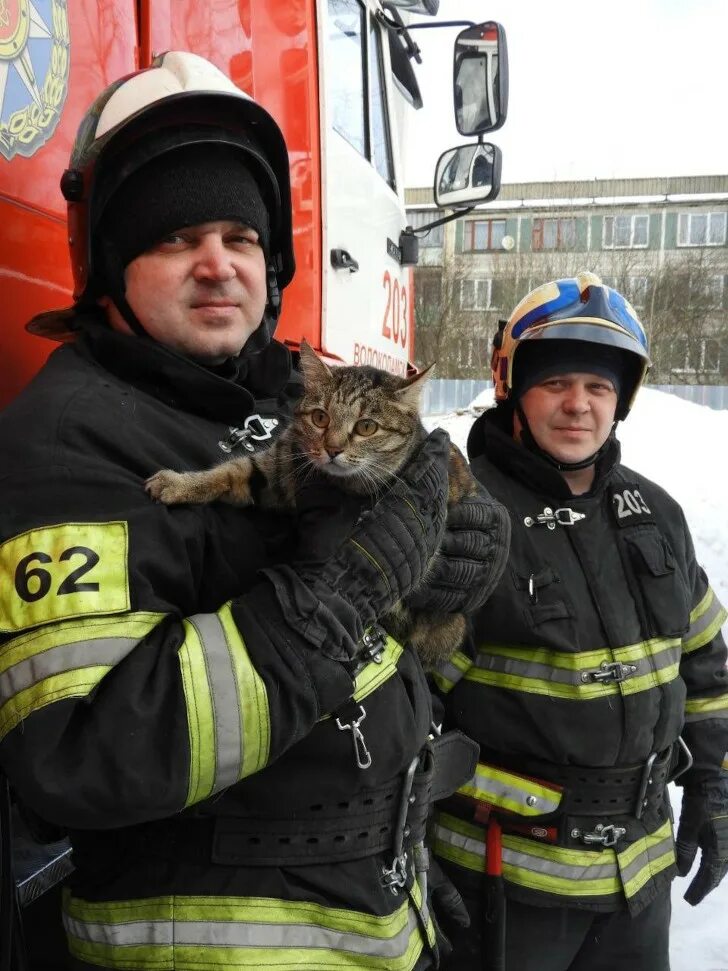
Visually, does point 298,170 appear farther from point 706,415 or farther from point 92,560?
point 706,415

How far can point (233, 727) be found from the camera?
1.24 meters

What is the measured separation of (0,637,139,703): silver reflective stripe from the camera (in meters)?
1.18

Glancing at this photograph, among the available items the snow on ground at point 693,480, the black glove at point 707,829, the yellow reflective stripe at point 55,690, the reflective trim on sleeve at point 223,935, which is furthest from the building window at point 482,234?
the yellow reflective stripe at point 55,690

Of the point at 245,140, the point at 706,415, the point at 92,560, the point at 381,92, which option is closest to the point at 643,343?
the point at 245,140

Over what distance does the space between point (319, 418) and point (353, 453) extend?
0.15 metres

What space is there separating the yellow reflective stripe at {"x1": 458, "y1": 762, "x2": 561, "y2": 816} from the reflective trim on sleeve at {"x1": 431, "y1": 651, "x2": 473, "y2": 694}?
257 mm

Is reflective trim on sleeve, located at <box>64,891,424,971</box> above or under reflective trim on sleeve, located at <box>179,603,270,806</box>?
under

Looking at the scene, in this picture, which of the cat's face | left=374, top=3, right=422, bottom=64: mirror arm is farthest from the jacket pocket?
left=374, top=3, right=422, bottom=64: mirror arm

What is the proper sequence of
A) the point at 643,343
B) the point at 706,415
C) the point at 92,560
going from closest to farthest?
1. the point at 92,560
2. the point at 643,343
3. the point at 706,415

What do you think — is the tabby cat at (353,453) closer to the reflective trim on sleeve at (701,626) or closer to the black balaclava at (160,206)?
the black balaclava at (160,206)

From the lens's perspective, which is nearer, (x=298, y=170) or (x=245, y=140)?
(x=245, y=140)

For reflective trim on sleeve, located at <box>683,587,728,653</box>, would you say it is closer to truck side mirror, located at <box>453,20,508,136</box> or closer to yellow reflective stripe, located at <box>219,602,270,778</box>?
yellow reflective stripe, located at <box>219,602,270,778</box>

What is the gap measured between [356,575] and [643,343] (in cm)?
165

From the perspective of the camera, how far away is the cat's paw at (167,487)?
54.8 inches
